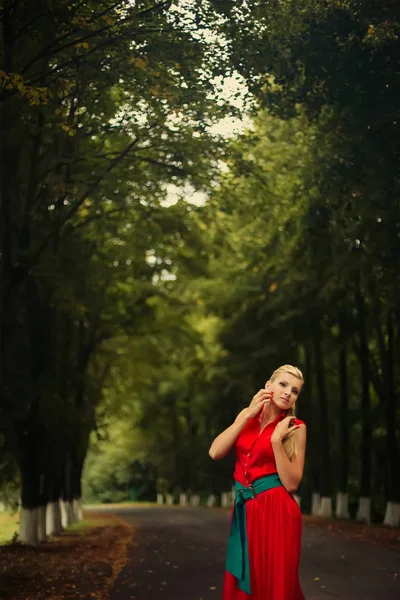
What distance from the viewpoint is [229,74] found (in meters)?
16.7

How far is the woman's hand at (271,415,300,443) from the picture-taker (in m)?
6.11

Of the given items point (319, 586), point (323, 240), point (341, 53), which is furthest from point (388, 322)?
point (319, 586)

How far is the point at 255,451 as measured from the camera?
629 centimetres

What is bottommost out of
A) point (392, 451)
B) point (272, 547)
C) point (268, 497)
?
point (272, 547)

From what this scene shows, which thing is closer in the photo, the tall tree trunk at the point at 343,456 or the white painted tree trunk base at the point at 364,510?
the white painted tree trunk base at the point at 364,510

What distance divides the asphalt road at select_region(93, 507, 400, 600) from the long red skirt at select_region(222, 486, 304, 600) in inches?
253

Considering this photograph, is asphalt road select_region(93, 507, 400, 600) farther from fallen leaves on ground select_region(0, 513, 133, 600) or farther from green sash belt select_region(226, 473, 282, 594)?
green sash belt select_region(226, 473, 282, 594)

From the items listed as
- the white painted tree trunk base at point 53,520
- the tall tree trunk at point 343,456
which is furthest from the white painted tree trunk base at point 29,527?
the tall tree trunk at point 343,456

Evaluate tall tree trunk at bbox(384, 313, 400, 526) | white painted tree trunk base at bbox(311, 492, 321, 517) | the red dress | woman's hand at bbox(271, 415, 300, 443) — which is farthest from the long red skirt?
white painted tree trunk base at bbox(311, 492, 321, 517)

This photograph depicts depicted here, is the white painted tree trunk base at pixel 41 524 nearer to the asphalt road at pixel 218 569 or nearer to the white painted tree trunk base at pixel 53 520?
the asphalt road at pixel 218 569

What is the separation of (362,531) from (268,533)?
20.7 metres

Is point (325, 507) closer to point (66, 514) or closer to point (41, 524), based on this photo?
point (66, 514)

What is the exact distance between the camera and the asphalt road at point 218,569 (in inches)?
521

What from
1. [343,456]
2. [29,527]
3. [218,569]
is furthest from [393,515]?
[218,569]
